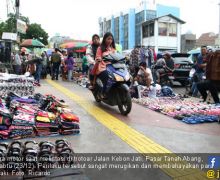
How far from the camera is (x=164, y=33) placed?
48.4m

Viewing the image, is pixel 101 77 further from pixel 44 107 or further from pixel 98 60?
pixel 44 107

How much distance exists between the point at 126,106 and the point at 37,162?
3.95 meters

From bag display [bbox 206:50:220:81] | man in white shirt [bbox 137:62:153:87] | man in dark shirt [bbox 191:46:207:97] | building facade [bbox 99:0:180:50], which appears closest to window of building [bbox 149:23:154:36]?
building facade [bbox 99:0:180:50]

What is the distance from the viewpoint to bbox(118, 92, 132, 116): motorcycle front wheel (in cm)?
722

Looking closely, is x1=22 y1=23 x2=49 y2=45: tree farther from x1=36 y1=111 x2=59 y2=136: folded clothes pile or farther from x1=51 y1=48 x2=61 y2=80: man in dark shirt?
x1=36 y1=111 x2=59 y2=136: folded clothes pile

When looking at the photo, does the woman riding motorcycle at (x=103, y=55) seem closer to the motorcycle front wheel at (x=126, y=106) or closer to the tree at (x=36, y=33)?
the motorcycle front wheel at (x=126, y=106)

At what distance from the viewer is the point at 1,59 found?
17938 mm

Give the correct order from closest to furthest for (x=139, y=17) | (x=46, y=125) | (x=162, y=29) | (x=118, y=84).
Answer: (x=46, y=125)
(x=118, y=84)
(x=162, y=29)
(x=139, y=17)

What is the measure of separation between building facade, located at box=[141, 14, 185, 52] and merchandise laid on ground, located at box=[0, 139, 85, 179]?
145ft

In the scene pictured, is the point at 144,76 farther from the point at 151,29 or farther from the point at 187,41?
the point at 187,41

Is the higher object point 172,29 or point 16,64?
point 172,29

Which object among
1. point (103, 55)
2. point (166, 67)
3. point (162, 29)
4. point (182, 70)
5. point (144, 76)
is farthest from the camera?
point (162, 29)

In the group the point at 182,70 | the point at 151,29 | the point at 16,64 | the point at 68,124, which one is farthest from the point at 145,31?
the point at 68,124

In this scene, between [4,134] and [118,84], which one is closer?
[4,134]
